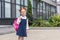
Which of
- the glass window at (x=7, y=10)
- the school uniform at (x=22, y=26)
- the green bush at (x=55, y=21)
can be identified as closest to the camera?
the school uniform at (x=22, y=26)

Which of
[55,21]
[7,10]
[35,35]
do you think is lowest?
[35,35]

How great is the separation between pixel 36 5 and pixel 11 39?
91.4 ft

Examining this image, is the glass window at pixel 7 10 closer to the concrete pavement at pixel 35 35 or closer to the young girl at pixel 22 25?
the concrete pavement at pixel 35 35

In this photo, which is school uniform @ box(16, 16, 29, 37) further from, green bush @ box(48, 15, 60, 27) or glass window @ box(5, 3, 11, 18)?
glass window @ box(5, 3, 11, 18)

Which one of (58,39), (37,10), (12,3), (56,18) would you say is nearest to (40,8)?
(37,10)

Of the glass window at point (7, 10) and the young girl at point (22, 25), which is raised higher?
the glass window at point (7, 10)

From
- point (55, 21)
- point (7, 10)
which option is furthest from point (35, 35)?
point (7, 10)

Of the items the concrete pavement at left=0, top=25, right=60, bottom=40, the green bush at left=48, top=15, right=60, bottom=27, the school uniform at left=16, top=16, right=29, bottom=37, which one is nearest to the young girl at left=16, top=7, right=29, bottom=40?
the school uniform at left=16, top=16, right=29, bottom=37

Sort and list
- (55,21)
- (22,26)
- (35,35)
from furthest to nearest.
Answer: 1. (55,21)
2. (35,35)
3. (22,26)

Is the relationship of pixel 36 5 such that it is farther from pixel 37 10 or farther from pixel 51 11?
pixel 51 11

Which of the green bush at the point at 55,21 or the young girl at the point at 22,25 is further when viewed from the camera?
the green bush at the point at 55,21

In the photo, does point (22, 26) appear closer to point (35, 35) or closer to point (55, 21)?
point (35, 35)

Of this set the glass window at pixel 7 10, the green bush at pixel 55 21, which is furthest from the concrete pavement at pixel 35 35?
the glass window at pixel 7 10

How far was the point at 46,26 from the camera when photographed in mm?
25297
